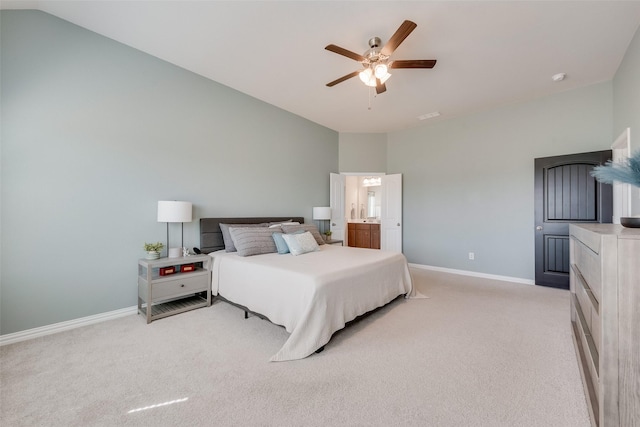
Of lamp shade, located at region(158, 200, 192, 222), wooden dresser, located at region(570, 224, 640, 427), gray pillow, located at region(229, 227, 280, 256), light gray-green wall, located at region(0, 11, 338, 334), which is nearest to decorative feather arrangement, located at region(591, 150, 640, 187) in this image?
wooden dresser, located at region(570, 224, 640, 427)

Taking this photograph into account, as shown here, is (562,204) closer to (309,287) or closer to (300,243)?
(300,243)

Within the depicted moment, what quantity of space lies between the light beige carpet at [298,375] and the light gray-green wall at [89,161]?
1.58ft

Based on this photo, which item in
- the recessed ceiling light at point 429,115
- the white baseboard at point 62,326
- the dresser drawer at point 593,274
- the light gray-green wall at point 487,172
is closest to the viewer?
the dresser drawer at point 593,274

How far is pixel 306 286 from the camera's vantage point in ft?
7.14

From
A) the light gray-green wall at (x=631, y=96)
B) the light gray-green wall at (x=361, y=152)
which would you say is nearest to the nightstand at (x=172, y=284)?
the light gray-green wall at (x=361, y=152)

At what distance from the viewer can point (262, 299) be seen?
254cm

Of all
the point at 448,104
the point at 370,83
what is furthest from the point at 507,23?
the point at 448,104

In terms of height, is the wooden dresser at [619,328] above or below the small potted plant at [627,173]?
below

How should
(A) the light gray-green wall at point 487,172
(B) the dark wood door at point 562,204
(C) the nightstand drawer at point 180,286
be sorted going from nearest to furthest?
1. (C) the nightstand drawer at point 180,286
2. (B) the dark wood door at point 562,204
3. (A) the light gray-green wall at point 487,172

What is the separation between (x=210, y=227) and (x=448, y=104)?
4229 mm

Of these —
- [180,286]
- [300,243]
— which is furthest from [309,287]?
[180,286]

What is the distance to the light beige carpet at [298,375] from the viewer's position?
1.48m

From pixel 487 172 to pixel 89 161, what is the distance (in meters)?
5.69

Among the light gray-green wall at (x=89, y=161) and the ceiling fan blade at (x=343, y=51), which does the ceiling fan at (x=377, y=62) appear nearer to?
the ceiling fan blade at (x=343, y=51)
